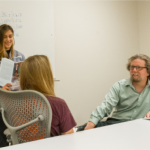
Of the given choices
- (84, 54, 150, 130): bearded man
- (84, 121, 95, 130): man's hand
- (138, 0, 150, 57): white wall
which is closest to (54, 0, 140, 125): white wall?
(138, 0, 150, 57): white wall

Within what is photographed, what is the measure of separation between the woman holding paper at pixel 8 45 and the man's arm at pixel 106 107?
0.95 m

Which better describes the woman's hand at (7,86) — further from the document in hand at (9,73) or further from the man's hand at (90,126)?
the man's hand at (90,126)

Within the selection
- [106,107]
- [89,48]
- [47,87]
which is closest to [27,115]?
[47,87]

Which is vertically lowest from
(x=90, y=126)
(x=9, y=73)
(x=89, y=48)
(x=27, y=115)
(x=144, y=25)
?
(x=90, y=126)

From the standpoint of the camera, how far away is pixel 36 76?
2.89 ft

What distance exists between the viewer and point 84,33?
2270mm

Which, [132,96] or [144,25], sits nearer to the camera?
[132,96]

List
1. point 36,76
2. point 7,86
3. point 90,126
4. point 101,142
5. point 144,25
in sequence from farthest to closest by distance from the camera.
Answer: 1. point 144,25
2. point 7,86
3. point 90,126
4. point 36,76
5. point 101,142

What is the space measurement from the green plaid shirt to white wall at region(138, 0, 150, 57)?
4.16 feet

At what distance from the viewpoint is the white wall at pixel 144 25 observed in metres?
2.65

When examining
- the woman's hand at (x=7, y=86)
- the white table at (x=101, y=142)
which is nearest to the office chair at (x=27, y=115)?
the white table at (x=101, y=142)

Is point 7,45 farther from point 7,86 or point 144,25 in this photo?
point 144,25

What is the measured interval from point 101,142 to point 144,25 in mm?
2539

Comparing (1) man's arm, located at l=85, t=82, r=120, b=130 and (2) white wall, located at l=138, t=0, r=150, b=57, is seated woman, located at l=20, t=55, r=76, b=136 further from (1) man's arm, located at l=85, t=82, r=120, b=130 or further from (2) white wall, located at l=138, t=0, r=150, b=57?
(2) white wall, located at l=138, t=0, r=150, b=57
